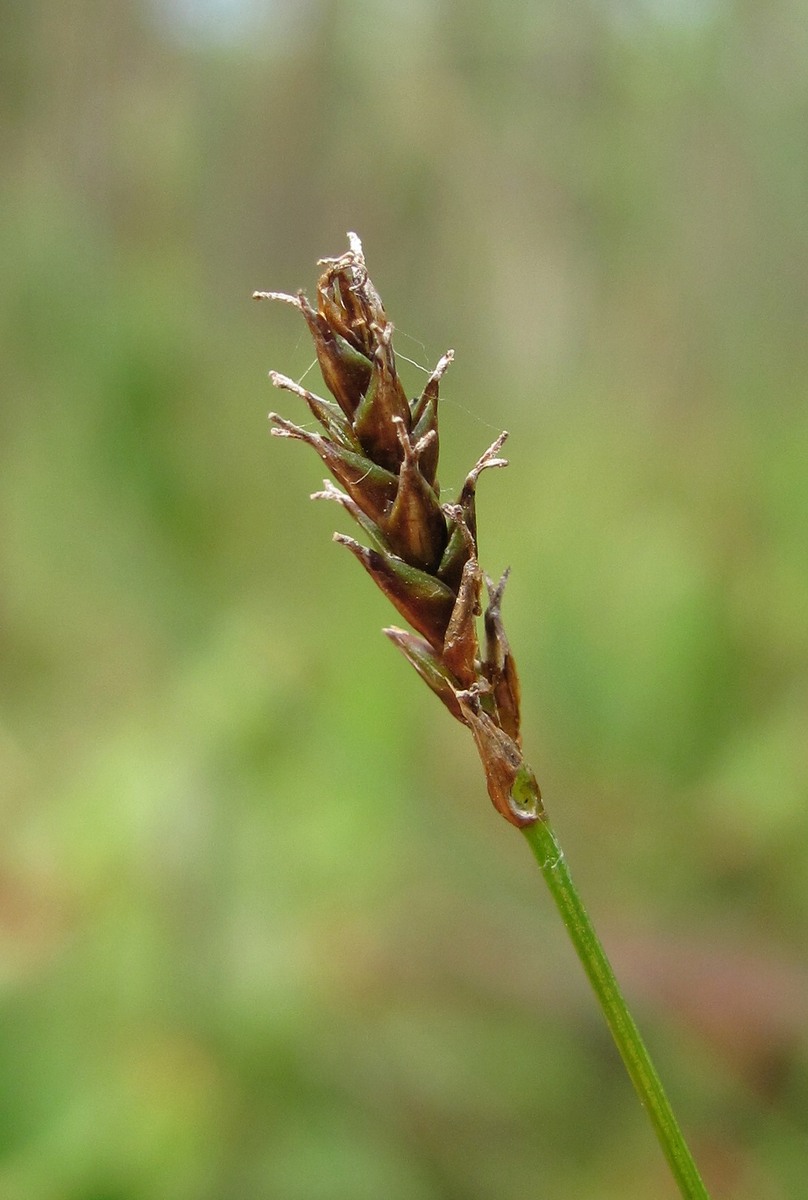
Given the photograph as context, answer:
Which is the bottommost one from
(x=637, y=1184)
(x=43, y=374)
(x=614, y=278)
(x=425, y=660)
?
(x=637, y=1184)

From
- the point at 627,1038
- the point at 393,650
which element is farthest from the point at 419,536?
the point at 393,650

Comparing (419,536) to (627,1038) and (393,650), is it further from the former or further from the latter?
(393,650)

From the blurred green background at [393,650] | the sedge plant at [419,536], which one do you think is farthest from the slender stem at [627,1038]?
the blurred green background at [393,650]

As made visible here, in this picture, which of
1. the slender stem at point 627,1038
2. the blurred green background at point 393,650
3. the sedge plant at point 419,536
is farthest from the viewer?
the blurred green background at point 393,650

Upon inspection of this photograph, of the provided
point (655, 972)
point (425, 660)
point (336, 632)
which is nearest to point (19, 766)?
point (336, 632)

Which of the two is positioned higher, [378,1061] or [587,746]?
[587,746]

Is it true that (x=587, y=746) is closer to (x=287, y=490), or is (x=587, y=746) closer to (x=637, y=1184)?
(x=637, y=1184)

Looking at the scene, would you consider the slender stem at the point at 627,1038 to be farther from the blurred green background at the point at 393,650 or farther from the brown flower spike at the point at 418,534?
the blurred green background at the point at 393,650
